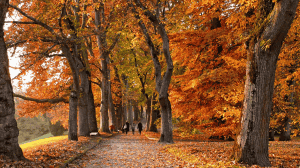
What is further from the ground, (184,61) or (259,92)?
(184,61)

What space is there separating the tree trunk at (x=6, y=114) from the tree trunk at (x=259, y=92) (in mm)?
6620

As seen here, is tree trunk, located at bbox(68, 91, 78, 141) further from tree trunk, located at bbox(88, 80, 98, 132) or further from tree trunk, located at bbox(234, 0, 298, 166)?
tree trunk, located at bbox(234, 0, 298, 166)

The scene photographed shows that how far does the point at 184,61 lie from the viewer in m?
13.9

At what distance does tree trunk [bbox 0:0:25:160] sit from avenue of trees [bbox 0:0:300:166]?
0.03 meters

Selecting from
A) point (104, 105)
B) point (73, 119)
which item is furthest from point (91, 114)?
point (73, 119)

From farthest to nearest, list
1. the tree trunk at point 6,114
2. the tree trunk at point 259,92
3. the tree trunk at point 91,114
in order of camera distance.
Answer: the tree trunk at point 91,114
the tree trunk at point 6,114
the tree trunk at point 259,92

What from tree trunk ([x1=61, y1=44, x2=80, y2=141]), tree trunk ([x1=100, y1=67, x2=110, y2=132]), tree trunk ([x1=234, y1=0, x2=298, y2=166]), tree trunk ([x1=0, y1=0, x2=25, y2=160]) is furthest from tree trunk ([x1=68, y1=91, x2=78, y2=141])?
tree trunk ([x1=234, y1=0, x2=298, y2=166])

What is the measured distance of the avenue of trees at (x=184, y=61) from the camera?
6.45 meters

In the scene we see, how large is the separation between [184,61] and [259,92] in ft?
25.7

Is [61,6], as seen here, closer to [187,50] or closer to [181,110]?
[187,50]

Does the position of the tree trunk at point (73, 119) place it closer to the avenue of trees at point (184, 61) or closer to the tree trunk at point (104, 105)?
the avenue of trees at point (184, 61)

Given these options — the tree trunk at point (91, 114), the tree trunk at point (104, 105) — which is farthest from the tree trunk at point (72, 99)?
the tree trunk at point (104, 105)

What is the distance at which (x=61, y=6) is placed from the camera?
1221 cm

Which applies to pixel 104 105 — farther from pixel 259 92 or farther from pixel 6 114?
pixel 259 92
